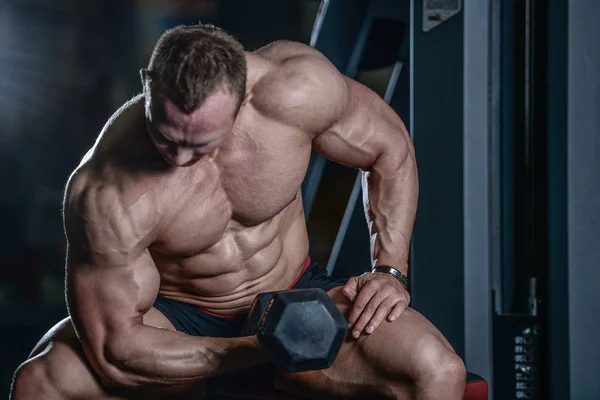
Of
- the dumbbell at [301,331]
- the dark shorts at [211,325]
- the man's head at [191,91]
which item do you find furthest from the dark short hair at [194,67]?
the dark shorts at [211,325]

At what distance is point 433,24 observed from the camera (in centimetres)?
213

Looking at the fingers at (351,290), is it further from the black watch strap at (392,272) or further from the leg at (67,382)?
the leg at (67,382)

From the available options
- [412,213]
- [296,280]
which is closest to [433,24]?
[412,213]

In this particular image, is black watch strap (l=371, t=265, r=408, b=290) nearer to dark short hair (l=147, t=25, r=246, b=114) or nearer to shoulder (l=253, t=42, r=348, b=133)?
shoulder (l=253, t=42, r=348, b=133)

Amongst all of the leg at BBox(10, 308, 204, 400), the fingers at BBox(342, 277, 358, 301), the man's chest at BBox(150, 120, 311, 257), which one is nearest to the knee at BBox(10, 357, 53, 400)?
the leg at BBox(10, 308, 204, 400)

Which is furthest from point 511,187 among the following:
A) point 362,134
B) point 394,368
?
point 394,368

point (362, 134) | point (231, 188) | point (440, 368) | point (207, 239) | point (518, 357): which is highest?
point (362, 134)

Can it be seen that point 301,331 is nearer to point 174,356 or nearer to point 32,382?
point 174,356

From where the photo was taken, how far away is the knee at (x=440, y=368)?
1.47 m

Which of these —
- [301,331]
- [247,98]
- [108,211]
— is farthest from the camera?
[247,98]

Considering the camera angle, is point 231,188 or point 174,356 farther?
point 231,188

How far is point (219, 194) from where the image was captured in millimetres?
1609

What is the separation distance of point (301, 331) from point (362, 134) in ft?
2.17

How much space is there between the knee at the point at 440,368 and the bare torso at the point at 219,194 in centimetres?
46
